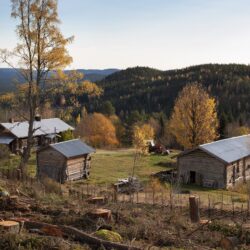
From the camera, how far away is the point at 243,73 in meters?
170

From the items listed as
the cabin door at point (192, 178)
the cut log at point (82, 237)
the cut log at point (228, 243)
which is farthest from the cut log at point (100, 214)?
the cabin door at point (192, 178)

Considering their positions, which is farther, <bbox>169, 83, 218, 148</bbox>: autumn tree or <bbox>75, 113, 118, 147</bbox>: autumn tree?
<bbox>75, 113, 118, 147</bbox>: autumn tree

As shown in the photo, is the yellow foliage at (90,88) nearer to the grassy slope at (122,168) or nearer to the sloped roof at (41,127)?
the grassy slope at (122,168)

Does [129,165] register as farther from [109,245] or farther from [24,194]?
[109,245]

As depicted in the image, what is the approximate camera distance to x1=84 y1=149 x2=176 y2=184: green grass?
36.4m

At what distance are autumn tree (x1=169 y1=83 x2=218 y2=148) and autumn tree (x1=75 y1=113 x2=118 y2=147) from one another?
28139 millimetres

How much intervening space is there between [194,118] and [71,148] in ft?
42.6

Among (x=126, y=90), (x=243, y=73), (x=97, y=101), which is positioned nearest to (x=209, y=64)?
(x=243, y=73)

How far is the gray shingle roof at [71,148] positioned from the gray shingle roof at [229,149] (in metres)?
9.97

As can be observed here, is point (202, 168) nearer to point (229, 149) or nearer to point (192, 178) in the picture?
point (192, 178)

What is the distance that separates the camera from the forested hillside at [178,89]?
130m

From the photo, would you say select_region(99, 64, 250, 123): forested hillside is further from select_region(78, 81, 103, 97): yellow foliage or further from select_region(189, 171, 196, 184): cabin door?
select_region(78, 81, 103, 97): yellow foliage

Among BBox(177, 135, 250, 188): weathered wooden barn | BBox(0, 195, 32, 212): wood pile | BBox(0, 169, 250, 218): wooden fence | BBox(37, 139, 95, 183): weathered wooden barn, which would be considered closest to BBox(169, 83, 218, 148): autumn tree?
BBox(177, 135, 250, 188): weathered wooden barn

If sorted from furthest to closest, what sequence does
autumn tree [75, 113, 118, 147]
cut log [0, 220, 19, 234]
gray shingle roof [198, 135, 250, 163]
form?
autumn tree [75, 113, 118, 147] < gray shingle roof [198, 135, 250, 163] < cut log [0, 220, 19, 234]
